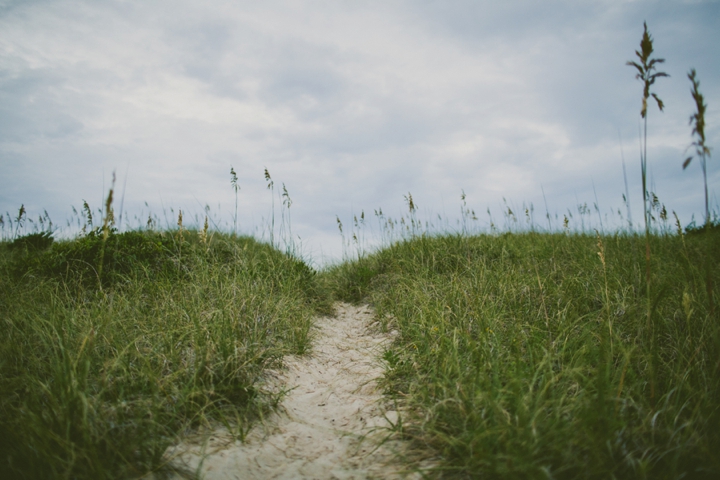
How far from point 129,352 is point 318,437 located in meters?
1.76

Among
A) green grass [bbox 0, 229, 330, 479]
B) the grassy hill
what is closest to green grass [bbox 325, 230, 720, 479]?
the grassy hill

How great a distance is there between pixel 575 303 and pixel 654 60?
9.10 ft

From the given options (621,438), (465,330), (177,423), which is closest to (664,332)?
(465,330)

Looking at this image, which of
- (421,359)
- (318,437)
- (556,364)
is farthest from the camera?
(421,359)

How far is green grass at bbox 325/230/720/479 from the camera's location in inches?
77.5

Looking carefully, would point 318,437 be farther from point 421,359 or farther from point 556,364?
point 556,364

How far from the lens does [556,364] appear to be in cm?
302

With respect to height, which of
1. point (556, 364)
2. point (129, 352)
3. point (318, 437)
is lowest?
point (318, 437)

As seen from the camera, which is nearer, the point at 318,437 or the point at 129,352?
the point at 318,437

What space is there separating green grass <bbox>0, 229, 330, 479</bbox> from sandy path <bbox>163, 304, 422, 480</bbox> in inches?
6.6

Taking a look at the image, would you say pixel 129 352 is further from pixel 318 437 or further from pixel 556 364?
pixel 556 364

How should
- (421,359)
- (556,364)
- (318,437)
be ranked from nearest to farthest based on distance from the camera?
(318,437), (556,364), (421,359)

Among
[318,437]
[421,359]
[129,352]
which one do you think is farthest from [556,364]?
[129,352]

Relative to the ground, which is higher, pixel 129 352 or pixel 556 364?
pixel 129 352
